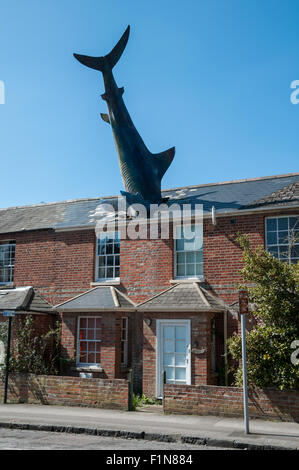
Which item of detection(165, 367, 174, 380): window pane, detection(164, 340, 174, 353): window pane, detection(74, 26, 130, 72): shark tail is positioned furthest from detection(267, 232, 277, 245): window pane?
detection(74, 26, 130, 72): shark tail

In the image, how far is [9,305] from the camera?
54.8ft

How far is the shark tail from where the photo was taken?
63.5 ft

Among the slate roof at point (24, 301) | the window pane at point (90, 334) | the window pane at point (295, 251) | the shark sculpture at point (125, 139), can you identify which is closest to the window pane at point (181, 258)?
the shark sculpture at point (125, 139)

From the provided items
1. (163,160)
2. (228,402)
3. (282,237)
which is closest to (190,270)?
(282,237)

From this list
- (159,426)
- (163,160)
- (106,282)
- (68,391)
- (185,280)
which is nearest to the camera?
(159,426)

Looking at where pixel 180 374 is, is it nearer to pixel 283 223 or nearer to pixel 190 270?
pixel 190 270

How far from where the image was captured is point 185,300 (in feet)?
48.5

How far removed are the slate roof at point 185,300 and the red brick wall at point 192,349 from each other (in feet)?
1.01

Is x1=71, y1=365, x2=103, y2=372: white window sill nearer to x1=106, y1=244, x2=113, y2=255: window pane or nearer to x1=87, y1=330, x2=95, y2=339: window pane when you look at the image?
x1=87, y1=330, x2=95, y2=339: window pane

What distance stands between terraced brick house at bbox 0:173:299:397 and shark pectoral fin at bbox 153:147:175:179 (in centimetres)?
152

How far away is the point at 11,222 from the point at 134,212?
19.0ft

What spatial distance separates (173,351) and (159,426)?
4.07m
